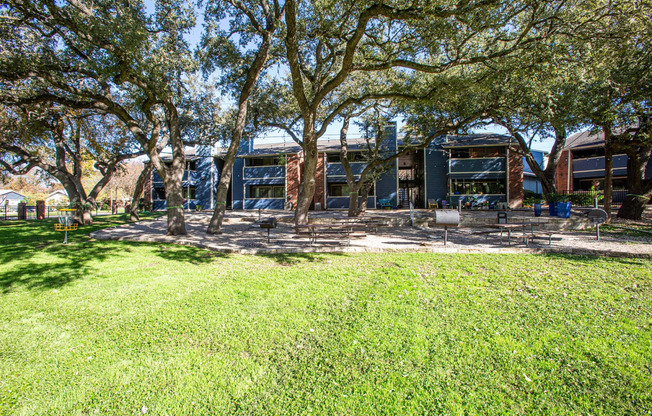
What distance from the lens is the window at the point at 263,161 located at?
29.9 m

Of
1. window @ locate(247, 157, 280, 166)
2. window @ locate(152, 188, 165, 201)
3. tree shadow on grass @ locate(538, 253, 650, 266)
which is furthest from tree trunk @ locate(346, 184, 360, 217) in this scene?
window @ locate(152, 188, 165, 201)

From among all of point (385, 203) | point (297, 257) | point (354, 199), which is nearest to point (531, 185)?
point (385, 203)

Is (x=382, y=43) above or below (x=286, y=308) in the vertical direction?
above

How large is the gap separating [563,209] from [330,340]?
56.6 ft

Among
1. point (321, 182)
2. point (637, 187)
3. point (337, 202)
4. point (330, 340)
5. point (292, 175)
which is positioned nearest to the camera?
point (330, 340)

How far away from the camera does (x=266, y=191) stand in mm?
30297

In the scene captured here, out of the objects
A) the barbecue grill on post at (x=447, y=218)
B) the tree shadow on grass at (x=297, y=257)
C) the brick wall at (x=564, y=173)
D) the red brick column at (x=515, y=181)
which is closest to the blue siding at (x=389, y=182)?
the red brick column at (x=515, y=181)

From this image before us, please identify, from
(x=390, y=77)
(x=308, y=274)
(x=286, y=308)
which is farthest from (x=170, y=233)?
(x=390, y=77)

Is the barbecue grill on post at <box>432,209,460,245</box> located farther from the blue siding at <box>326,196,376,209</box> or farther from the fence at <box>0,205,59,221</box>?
the fence at <box>0,205,59,221</box>

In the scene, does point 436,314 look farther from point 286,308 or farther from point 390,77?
point 390,77

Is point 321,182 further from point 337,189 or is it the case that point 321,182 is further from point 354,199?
point 354,199

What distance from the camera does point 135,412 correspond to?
265cm

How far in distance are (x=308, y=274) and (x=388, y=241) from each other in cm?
438

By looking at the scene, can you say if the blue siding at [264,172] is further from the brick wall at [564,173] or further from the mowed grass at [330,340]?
the brick wall at [564,173]
